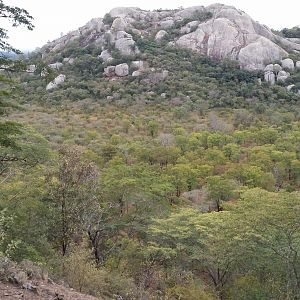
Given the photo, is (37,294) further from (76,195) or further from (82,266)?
(76,195)

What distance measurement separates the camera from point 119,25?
84.8 meters

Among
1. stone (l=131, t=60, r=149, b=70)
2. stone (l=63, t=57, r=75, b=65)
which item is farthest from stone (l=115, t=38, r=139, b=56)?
stone (l=63, t=57, r=75, b=65)

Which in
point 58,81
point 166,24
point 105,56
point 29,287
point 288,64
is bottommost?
point 58,81

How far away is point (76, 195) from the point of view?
14516 millimetres

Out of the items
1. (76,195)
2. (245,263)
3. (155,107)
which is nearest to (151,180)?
(245,263)

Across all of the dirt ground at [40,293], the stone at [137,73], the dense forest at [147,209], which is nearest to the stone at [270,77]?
the stone at [137,73]

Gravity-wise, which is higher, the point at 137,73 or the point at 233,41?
the point at 233,41

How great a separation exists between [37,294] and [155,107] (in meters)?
55.9

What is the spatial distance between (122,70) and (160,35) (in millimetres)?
15530

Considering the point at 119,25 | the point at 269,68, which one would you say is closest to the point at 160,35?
the point at 119,25

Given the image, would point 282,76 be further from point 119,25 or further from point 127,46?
point 119,25

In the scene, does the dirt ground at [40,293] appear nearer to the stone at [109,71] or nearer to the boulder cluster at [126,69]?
the boulder cluster at [126,69]

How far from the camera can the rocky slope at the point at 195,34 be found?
262ft

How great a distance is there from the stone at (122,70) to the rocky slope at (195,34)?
15.1ft
